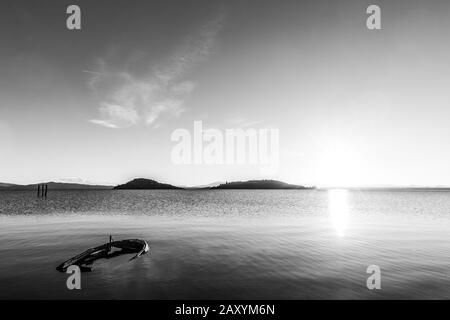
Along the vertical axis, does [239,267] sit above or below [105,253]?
below

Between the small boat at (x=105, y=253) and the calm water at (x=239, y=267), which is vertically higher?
the small boat at (x=105, y=253)

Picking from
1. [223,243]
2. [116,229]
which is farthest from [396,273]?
[116,229]

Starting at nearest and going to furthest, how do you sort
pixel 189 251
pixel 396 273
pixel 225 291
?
pixel 225 291 < pixel 396 273 < pixel 189 251

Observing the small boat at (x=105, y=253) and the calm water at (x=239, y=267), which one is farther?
the small boat at (x=105, y=253)

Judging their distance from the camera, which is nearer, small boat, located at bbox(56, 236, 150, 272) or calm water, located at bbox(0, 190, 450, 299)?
calm water, located at bbox(0, 190, 450, 299)

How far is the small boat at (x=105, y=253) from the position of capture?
19.9 meters

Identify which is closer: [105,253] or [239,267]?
[239,267]

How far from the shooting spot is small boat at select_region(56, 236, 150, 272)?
19.9m

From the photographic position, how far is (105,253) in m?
22.8

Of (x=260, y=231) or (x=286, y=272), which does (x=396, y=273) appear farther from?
(x=260, y=231)

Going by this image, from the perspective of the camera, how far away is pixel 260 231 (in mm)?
38344

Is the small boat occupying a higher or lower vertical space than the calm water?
higher
